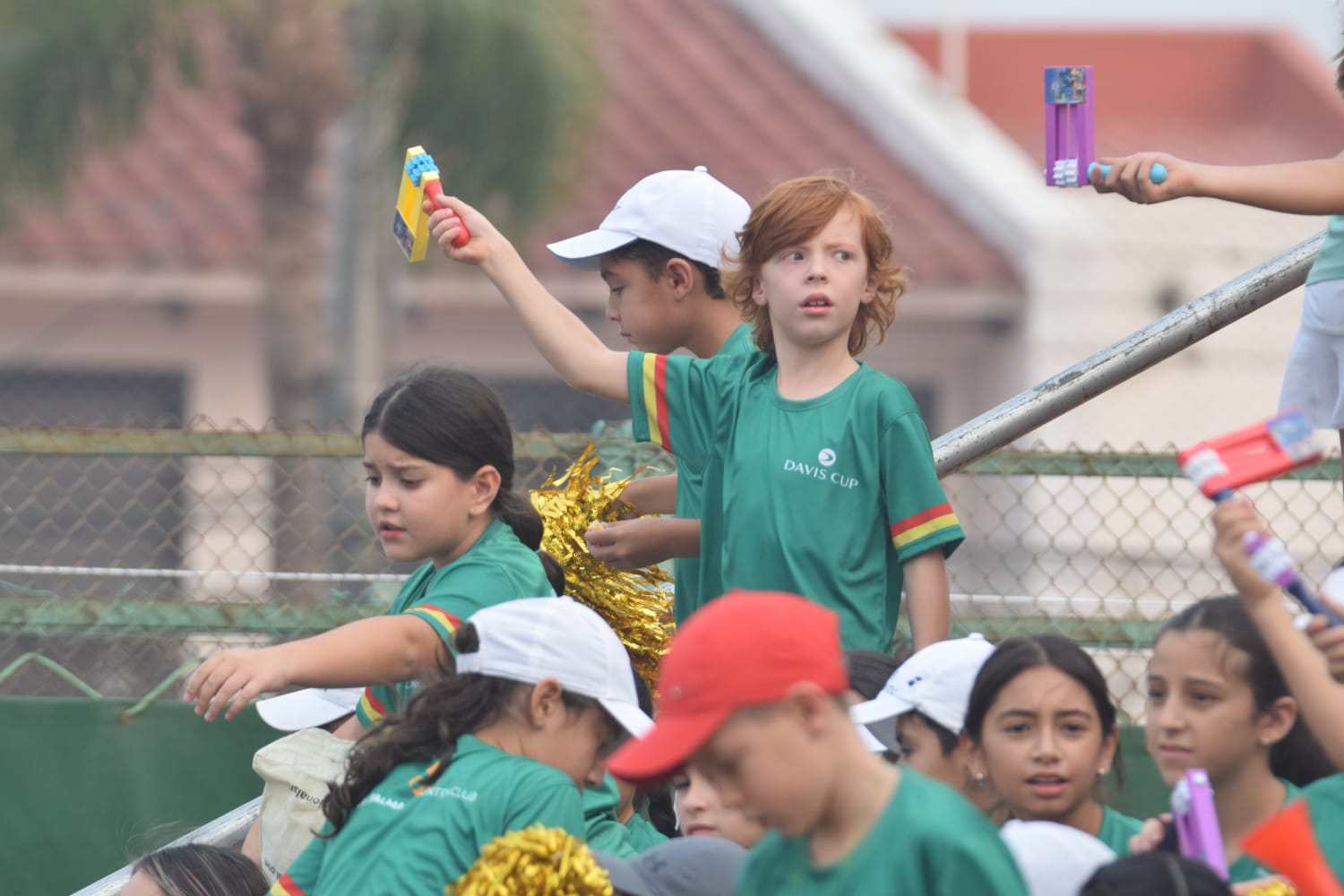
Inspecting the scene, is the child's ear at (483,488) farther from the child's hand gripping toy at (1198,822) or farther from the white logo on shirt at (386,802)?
the child's hand gripping toy at (1198,822)

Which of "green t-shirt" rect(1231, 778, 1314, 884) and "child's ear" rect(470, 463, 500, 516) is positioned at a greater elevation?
"child's ear" rect(470, 463, 500, 516)

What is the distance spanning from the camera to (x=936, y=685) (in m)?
3.41

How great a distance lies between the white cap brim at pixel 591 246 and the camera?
4043 millimetres

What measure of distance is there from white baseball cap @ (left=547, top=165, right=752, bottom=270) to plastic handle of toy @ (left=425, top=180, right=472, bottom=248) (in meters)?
0.35

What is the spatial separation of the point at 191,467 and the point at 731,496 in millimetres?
2975

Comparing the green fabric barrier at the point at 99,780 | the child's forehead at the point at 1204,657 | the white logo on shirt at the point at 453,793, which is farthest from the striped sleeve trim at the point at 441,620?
the green fabric barrier at the point at 99,780

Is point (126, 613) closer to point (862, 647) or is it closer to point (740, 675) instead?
point (862, 647)

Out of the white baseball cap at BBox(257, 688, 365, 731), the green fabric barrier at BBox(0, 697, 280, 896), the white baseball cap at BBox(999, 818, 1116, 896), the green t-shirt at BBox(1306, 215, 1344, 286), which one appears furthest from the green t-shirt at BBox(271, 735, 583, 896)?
the green fabric barrier at BBox(0, 697, 280, 896)

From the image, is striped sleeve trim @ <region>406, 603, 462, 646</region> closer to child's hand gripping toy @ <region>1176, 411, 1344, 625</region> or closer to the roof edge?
child's hand gripping toy @ <region>1176, 411, 1344, 625</region>

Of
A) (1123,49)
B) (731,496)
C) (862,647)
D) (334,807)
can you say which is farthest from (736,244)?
(1123,49)

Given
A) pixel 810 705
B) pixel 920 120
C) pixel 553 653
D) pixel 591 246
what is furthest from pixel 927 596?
pixel 920 120

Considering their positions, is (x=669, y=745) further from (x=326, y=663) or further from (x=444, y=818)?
(x=326, y=663)

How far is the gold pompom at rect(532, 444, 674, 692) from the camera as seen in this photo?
166 inches

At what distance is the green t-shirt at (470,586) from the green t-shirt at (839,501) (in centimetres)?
37
